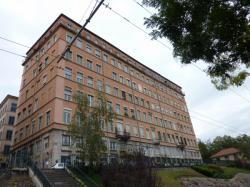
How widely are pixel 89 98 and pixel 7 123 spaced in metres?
28.3

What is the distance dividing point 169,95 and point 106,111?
40.0 meters

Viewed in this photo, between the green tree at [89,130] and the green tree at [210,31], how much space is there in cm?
1284

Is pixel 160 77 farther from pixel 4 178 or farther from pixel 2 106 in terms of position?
pixel 4 178

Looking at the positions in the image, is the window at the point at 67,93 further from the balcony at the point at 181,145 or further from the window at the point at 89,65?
the balcony at the point at 181,145

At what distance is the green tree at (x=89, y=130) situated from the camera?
1981cm

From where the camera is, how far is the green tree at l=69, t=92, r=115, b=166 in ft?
65.0

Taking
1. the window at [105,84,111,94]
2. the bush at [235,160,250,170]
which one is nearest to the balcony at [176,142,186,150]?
the bush at [235,160,250,170]

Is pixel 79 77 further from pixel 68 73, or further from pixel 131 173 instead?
pixel 131 173

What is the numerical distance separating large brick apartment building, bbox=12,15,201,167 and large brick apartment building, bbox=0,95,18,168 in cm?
1372

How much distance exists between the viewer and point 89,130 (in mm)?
20281

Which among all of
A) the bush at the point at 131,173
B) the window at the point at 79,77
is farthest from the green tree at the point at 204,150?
the bush at the point at 131,173

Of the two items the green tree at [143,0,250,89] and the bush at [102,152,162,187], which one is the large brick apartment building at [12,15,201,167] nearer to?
the bush at [102,152,162,187]

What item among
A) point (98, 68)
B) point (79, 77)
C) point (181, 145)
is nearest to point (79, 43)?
point (98, 68)

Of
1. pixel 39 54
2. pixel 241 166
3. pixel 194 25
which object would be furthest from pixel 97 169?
pixel 241 166
